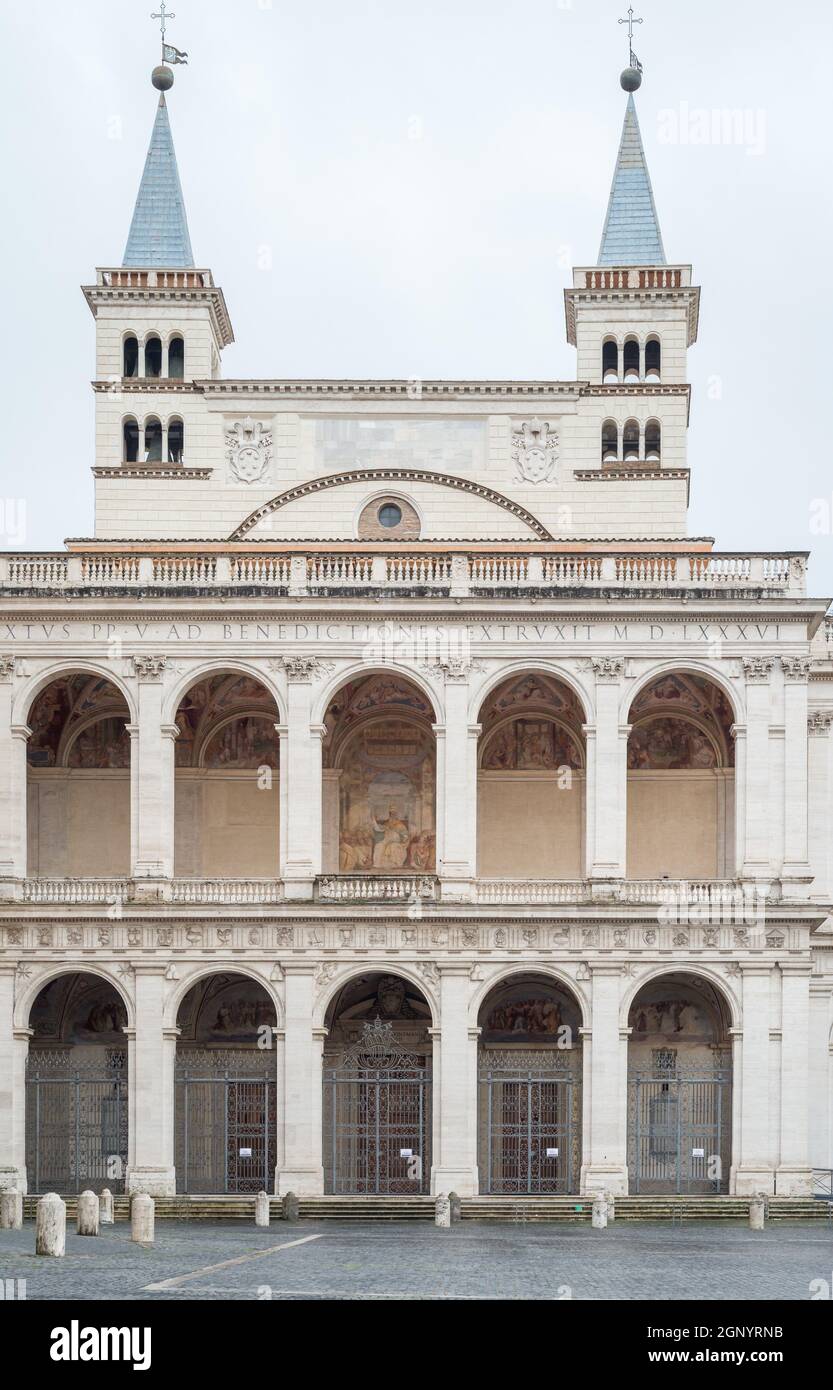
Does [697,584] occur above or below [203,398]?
below

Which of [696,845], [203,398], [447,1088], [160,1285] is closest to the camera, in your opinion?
[160,1285]

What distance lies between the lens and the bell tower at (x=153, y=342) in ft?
189

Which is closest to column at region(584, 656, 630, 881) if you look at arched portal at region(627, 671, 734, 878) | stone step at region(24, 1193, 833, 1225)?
arched portal at region(627, 671, 734, 878)

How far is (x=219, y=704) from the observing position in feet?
173

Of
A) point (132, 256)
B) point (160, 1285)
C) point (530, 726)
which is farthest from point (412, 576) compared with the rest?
point (160, 1285)

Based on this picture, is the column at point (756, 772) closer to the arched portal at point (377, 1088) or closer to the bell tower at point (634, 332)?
the arched portal at point (377, 1088)

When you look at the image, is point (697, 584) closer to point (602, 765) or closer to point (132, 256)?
point (602, 765)

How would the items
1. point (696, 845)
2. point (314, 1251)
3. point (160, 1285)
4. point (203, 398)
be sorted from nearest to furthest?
point (160, 1285) → point (314, 1251) → point (696, 845) → point (203, 398)

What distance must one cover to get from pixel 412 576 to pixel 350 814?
6.34 metres

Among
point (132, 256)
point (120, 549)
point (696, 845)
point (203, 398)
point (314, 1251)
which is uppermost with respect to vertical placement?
point (132, 256)

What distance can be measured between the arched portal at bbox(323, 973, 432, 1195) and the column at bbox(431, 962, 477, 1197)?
2.91 feet

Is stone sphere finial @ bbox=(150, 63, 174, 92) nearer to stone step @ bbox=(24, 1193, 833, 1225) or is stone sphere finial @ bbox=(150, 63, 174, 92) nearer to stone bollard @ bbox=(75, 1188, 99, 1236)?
stone step @ bbox=(24, 1193, 833, 1225)

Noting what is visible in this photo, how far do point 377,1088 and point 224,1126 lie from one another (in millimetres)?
3642

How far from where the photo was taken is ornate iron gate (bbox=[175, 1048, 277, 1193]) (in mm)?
48562
